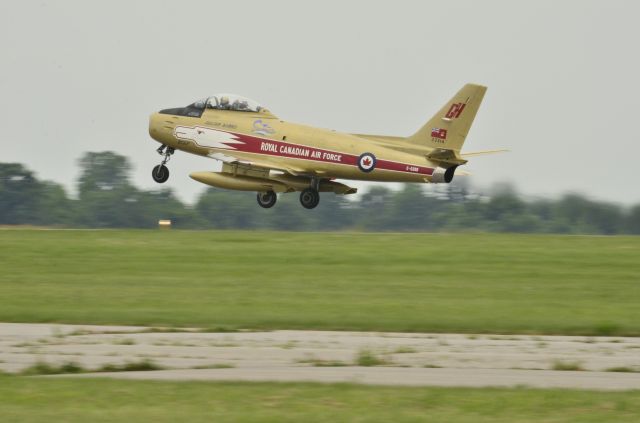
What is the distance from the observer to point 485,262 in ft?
135

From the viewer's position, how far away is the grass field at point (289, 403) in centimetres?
1661

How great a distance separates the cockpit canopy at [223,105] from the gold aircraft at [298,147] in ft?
0.13

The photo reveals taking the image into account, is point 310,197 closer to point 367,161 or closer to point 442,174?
point 367,161

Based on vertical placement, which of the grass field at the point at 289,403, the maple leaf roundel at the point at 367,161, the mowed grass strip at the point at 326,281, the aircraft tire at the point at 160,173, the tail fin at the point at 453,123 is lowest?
the grass field at the point at 289,403

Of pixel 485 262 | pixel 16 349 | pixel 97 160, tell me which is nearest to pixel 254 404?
pixel 16 349

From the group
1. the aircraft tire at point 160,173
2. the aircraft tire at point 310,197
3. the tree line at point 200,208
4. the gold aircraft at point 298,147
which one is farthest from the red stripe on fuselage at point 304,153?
the tree line at point 200,208

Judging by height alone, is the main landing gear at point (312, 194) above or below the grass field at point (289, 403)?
above

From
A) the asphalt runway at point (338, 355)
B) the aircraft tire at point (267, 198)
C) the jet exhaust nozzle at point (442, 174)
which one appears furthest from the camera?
the aircraft tire at point (267, 198)

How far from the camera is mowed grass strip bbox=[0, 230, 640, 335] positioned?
28.5 meters

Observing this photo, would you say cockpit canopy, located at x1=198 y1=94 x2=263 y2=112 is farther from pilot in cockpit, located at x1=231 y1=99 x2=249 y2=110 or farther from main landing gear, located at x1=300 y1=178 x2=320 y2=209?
main landing gear, located at x1=300 y1=178 x2=320 y2=209

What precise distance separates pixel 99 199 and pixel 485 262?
58.1 m

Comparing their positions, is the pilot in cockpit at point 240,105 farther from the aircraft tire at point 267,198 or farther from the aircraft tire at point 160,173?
the aircraft tire at point 160,173

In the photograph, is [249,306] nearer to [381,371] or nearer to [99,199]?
[381,371]

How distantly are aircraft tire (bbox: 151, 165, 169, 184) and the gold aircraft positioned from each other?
1512 millimetres
